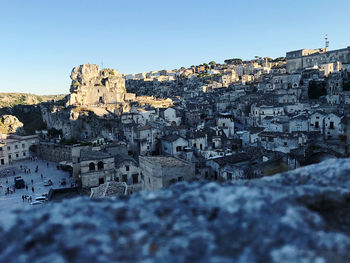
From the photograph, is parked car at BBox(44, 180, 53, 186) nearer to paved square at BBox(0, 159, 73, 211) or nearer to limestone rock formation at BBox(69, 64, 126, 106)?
paved square at BBox(0, 159, 73, 211)

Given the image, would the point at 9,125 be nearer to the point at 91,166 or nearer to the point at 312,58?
the point at 91,166

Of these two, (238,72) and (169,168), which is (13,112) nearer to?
(238,72)

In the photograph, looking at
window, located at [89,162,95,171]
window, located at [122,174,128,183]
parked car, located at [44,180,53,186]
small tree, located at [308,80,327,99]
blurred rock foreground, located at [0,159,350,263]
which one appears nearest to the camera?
blurred rock foreground, located at [0,159,350,263]

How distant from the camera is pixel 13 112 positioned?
103875 mm

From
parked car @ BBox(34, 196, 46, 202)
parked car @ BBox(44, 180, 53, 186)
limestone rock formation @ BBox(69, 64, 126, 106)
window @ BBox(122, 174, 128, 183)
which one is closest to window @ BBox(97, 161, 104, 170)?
window @ BBox(122, 174, 128, 183)

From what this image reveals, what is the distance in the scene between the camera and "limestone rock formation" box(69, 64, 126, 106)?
7544 centimetres

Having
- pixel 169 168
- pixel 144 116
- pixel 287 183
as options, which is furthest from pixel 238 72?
pixel 287 183

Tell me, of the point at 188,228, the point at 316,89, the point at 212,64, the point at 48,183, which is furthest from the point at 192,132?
the point at 212,64

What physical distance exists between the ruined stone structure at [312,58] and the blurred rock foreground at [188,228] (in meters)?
87.0

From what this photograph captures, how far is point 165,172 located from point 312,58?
3380 inches

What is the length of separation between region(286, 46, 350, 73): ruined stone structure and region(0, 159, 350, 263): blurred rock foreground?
285 feet

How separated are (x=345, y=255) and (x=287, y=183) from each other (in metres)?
1.55

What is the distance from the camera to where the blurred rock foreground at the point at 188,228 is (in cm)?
295

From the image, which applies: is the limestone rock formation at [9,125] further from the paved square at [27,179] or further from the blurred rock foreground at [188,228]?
the blurred rock foreground at [188,228]
